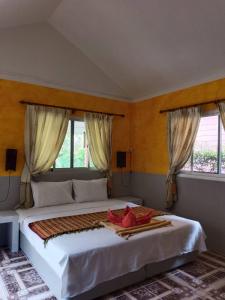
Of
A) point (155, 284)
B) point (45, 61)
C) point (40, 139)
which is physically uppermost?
point (45, 61)

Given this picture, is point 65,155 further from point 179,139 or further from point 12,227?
point 179,139

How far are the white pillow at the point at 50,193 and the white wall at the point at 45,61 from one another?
5.33 feet

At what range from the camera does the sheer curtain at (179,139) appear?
3.76m

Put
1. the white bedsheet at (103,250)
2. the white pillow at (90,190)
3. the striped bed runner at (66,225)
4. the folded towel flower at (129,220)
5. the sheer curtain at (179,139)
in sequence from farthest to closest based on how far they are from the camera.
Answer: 1. the white pillow at (90,190)
2. the sheer curtain at (179,139)
3. the folded towel flower at (129,220)
4. the striped bed runner at (66,225)
5. the white bedsheet at (103,250)

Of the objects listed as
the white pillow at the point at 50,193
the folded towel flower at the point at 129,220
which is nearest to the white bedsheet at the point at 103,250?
the folded towel flower at the point at 129,220

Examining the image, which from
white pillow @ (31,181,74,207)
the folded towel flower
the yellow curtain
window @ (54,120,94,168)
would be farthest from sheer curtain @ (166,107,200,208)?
white pillow @ (31,181,74,207)

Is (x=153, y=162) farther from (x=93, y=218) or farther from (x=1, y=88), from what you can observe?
(x=1, y=88)

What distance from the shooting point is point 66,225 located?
2834 mm

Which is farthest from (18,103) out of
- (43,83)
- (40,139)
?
(40,139)

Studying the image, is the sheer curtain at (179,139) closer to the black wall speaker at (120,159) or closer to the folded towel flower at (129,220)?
the black wall speaker at (120,159)

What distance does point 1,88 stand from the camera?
3.64 meters

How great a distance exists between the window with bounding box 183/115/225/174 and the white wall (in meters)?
1.98

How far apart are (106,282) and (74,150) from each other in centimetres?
244

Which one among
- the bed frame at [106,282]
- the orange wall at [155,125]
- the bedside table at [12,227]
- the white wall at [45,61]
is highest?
the white wall at [45,61]
